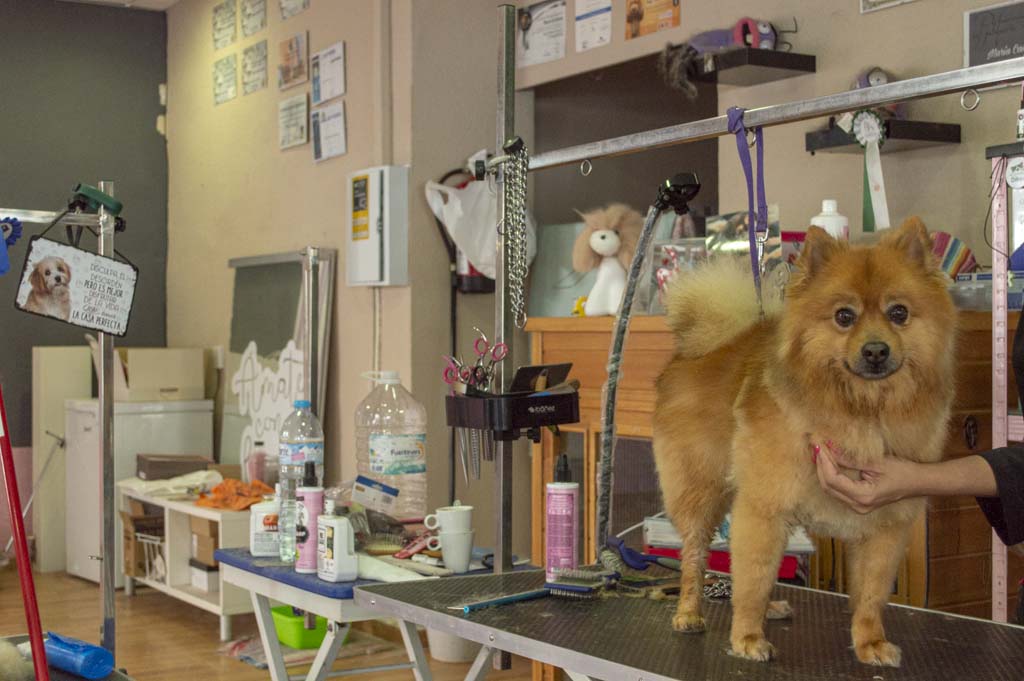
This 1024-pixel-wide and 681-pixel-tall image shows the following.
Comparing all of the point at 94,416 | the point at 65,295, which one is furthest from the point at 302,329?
the point at 65,295

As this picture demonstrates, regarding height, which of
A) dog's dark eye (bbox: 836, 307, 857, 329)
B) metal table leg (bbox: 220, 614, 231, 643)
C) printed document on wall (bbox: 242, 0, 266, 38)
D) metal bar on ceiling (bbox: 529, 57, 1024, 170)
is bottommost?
metal table leg (bbox: 220, 614, 231, 643)

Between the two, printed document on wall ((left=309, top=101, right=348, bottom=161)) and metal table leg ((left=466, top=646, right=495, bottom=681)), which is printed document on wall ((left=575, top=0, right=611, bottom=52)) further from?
metal table leg ((left=466, top=646, right=495, bottom=681))

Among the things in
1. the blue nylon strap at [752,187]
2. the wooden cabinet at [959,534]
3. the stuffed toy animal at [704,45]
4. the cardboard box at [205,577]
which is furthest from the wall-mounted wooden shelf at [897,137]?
the cardboard box at [205,577]

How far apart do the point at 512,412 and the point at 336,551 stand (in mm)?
454

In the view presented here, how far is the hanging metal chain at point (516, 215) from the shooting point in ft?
7.89

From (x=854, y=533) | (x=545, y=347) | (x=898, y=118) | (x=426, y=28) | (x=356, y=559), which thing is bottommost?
(x=356, y=559)

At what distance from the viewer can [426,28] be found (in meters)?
4.61

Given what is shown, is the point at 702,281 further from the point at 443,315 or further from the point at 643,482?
the point at 443,315

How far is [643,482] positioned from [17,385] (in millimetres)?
3923

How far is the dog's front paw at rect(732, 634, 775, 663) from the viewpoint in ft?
5.47

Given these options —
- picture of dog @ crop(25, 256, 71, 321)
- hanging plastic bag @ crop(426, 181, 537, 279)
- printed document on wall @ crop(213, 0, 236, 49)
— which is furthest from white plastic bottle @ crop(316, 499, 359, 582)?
printed document on wall @ crop(213, 0, 236, 49)

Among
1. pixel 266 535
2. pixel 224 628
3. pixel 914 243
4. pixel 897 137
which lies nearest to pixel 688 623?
pixel 914 243

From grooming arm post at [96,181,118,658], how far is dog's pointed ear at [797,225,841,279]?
1.74 m

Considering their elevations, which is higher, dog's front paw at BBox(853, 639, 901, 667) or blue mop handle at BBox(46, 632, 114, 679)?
dog's front paw at BBox(853, 639, 901, 667)
